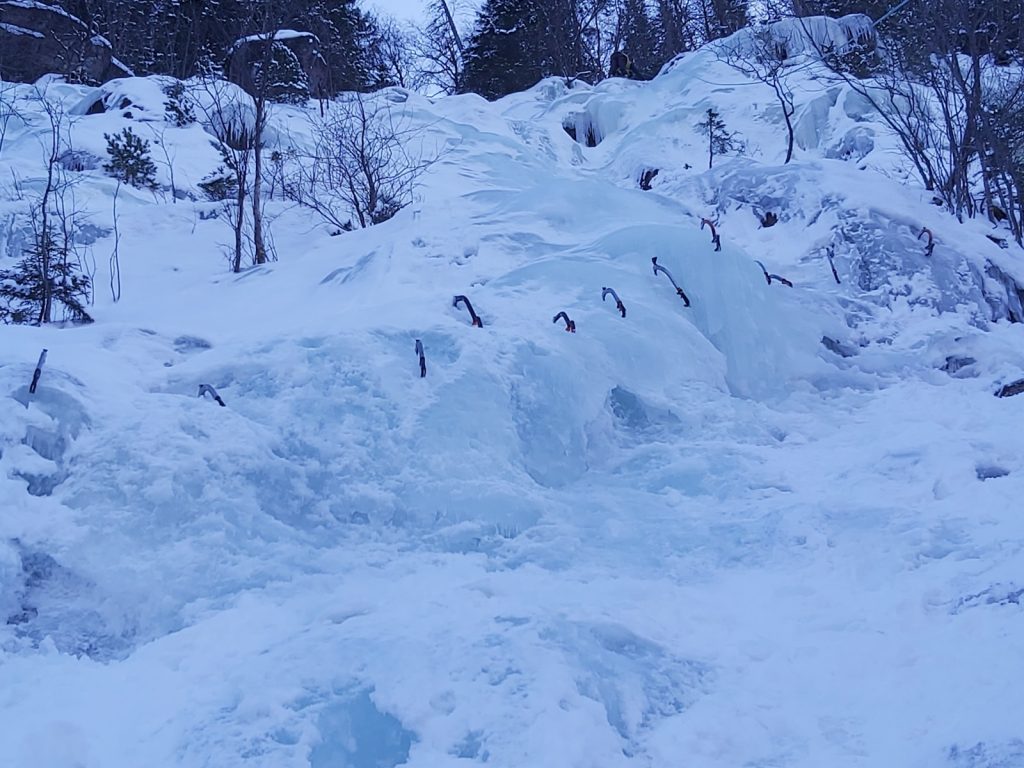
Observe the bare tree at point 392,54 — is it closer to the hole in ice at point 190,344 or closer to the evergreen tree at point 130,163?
the evergreen tree at point 130,163

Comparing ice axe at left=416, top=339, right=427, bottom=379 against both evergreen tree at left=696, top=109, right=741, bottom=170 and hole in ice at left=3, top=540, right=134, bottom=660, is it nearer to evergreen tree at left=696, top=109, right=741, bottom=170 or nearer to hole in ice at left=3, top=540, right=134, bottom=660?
hole in ice at left=3, top=540, right=134, bottom=660

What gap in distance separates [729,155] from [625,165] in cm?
162

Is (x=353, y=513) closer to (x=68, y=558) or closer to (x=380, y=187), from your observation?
(x=68, y=558)

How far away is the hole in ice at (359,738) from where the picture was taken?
6.73ft

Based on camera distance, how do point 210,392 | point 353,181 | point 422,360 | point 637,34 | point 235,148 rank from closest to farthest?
1. point 210,392
2. point 422,360
3. point 353,181
4. point 235,148
5. point 637,34

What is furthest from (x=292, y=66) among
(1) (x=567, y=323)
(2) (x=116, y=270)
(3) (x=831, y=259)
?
(1) (x=567, y=323)

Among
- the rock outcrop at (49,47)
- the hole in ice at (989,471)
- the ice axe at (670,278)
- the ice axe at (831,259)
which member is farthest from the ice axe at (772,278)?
the rock outcrop at (49,47)

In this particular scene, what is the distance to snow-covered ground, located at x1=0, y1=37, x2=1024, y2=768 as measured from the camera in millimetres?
2137

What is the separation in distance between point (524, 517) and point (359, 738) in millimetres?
1393

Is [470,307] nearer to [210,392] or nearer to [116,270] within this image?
[210,392]

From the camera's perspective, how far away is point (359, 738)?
211cm

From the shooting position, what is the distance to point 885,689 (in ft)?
7.18

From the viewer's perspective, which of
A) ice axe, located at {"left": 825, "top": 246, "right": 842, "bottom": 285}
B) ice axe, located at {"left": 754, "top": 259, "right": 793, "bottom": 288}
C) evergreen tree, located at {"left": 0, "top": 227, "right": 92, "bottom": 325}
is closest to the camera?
ice axe, located at {"left": 754, "top": 259, "right": 793, "bottom": 288}

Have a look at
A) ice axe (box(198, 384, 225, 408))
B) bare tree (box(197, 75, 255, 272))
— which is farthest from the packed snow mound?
ice axe (box(198, 384, 225, 408))
